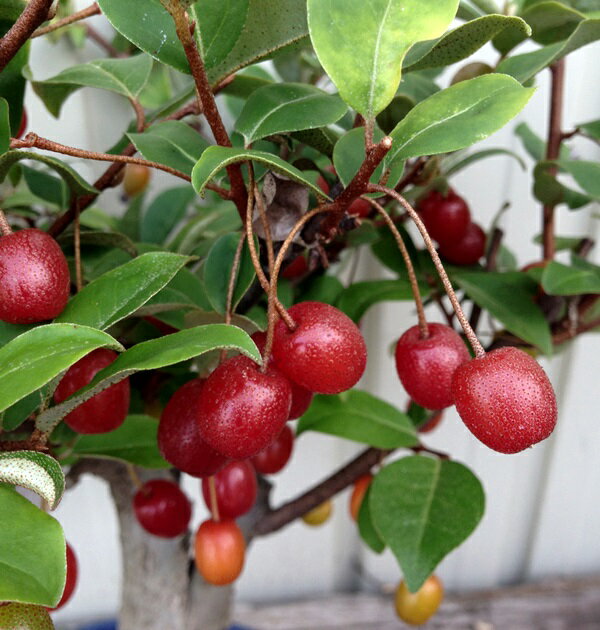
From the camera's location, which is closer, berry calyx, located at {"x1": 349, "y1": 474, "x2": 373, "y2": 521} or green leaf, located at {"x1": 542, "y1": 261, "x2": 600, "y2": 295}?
green leaf, located at {"x1": 542, "y1": 261, "x2": 600, "y2": 295}

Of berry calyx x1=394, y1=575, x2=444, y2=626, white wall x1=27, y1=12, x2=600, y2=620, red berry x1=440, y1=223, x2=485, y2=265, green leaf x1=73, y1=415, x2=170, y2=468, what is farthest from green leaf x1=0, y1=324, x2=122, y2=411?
white wall x1=27, y1=12, x2=600, y2=620

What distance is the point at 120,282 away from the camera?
0.33 meters

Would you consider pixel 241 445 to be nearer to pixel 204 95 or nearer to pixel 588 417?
pixel 204 95

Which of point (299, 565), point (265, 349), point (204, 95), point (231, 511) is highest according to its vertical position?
point (204, 95)

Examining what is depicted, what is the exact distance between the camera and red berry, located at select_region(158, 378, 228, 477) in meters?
0.35

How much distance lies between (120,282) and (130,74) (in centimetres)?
18

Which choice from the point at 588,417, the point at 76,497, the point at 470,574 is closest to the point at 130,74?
the point at 76,497

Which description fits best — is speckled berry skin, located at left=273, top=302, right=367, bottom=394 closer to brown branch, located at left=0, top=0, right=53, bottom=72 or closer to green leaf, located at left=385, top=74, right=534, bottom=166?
green leaf, located at left=385, top=74, right=534, bottom=166

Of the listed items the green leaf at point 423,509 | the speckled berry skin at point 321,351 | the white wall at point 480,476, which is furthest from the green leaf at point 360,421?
the white wall at point 480,476

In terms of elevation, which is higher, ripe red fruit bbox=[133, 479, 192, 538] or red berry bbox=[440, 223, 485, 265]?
red berry bbox=[440, 223, 485, 265]

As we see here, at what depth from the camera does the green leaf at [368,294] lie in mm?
560

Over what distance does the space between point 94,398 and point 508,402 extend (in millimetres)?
206

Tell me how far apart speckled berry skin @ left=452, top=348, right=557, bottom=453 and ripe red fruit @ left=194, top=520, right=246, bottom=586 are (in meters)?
0.30

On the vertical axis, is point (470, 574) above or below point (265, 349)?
below
